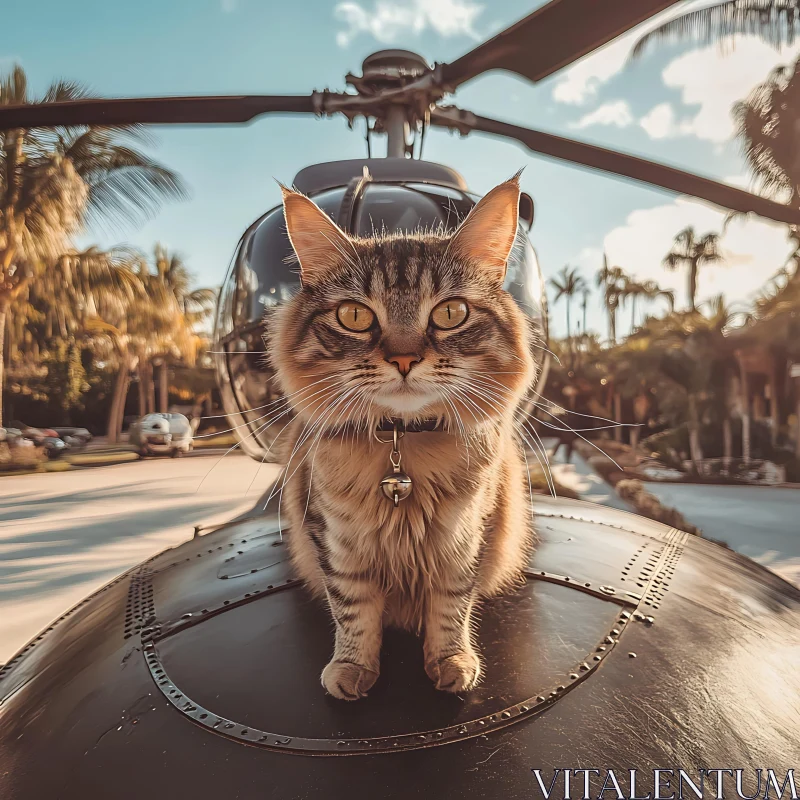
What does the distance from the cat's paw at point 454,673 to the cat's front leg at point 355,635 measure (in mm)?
181

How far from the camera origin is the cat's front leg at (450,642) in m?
1.66

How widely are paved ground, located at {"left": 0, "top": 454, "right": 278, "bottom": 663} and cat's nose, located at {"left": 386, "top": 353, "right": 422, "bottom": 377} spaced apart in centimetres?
195

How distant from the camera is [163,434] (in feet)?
80.3

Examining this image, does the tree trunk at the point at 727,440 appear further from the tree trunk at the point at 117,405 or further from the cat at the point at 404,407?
the tree trunk at the point at 117,405

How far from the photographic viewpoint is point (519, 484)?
2.50 m

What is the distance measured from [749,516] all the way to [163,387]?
35.1 metres

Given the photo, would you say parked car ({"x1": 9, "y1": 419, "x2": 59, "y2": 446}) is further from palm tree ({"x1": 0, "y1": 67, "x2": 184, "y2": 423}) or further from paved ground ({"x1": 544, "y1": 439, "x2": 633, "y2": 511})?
paved ground ({"x1": 544, "y1": 439, "x2": 633, "y2": 511})

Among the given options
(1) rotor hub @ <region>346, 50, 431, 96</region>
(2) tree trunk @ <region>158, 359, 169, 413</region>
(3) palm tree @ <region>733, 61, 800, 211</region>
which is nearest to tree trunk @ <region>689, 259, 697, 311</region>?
(3) palm tree @ <region>733, 61, 800, 211</region>

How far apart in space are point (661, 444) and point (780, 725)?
21.4 metres

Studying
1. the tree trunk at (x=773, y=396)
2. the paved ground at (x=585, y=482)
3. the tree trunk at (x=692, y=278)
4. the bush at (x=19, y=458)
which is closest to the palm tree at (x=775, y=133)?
the tree trunk at (x=773, y=396)

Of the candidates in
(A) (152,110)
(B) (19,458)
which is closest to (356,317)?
(A) (152,110)

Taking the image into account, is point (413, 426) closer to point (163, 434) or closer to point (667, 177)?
point (667, 177)

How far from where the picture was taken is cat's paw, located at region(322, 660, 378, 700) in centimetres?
164

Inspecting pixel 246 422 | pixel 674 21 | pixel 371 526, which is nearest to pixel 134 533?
pixel 246 422
